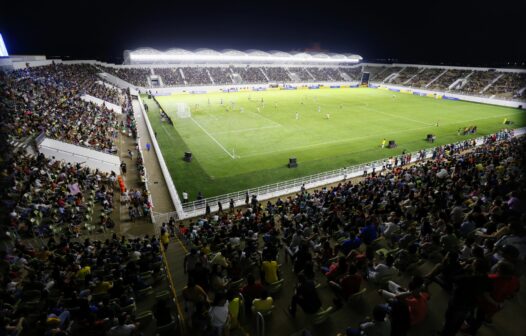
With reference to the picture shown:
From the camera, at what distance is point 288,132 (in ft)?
122

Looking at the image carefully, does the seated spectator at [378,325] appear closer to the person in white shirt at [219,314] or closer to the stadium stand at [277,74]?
the person in white shirt at [219,314]

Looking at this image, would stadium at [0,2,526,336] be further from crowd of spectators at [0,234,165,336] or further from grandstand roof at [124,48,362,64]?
grandstand roof at [124,48,362,64]

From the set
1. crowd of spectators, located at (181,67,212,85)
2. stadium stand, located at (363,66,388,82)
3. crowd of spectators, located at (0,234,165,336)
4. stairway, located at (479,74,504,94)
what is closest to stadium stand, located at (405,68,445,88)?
stadium stand, located at (363,66,388,82)

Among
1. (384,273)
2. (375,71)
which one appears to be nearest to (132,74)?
(375,71)

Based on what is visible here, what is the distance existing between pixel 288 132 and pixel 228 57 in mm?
59106

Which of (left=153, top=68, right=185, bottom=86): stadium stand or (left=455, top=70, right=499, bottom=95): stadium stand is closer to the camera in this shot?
(left=455, top=70, right=499, bottom=95): stadium stand

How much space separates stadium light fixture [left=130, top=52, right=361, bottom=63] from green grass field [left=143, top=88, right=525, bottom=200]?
2499cm

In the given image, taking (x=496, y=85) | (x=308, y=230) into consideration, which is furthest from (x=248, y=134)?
(x=496, y=85)

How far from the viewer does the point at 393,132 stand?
3703 cm

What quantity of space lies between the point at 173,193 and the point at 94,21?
220 feet

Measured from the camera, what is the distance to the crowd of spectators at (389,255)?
16.3 feet

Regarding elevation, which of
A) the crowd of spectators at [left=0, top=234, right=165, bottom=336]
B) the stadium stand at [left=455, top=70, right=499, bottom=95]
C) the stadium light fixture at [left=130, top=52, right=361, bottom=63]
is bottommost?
the crowd of spectators at [left=0, top=234, right=165, bottom=336]

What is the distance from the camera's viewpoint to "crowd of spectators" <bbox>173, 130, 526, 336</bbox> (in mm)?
4973

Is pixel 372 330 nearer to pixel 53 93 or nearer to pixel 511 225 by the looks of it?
pixel 511 225
